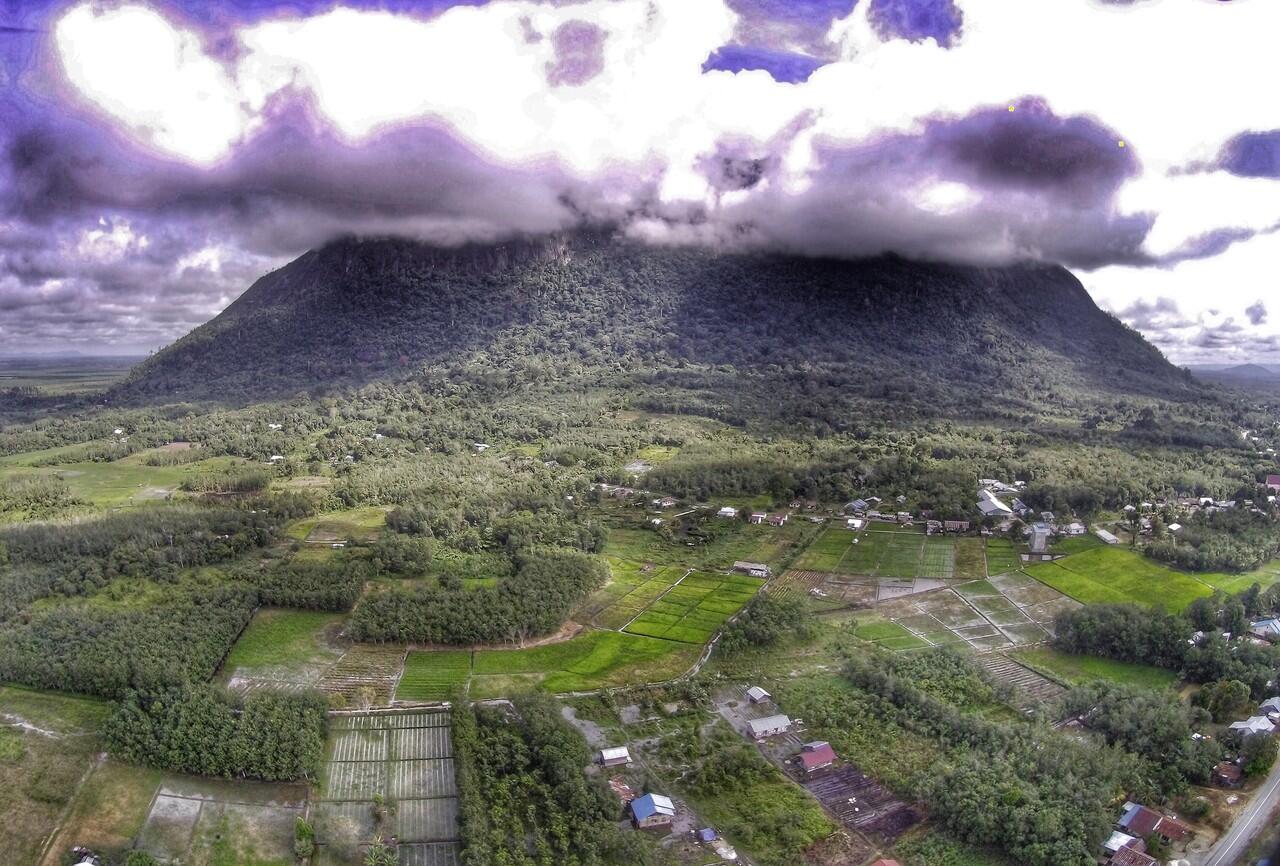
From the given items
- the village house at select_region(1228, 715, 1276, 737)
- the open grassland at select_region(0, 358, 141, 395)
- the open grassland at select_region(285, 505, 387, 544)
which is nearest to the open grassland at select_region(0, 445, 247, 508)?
the open grassland at select_region(285, 505, 387, 544)

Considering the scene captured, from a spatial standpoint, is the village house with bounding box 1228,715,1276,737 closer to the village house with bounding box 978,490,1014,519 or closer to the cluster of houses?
the cluster of houses

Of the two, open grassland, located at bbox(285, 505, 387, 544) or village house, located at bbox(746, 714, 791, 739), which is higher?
open grassland, located at bbox(285, 505, 387, 544)

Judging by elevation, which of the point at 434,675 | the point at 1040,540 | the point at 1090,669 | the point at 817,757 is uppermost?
the point at 434,675

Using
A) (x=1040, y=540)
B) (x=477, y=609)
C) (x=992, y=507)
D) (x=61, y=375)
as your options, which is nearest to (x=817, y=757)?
(x=477, y=609)

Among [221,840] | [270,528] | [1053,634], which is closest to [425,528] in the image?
[270,528]

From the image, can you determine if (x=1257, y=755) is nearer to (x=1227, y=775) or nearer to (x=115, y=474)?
(x=1227, y=775)

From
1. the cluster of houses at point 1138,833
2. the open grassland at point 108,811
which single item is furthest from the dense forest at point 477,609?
the cluster of houses at point 1138,833

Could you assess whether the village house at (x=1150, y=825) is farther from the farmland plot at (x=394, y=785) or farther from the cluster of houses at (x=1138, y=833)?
the farmland plot at (x=394, y=785)
